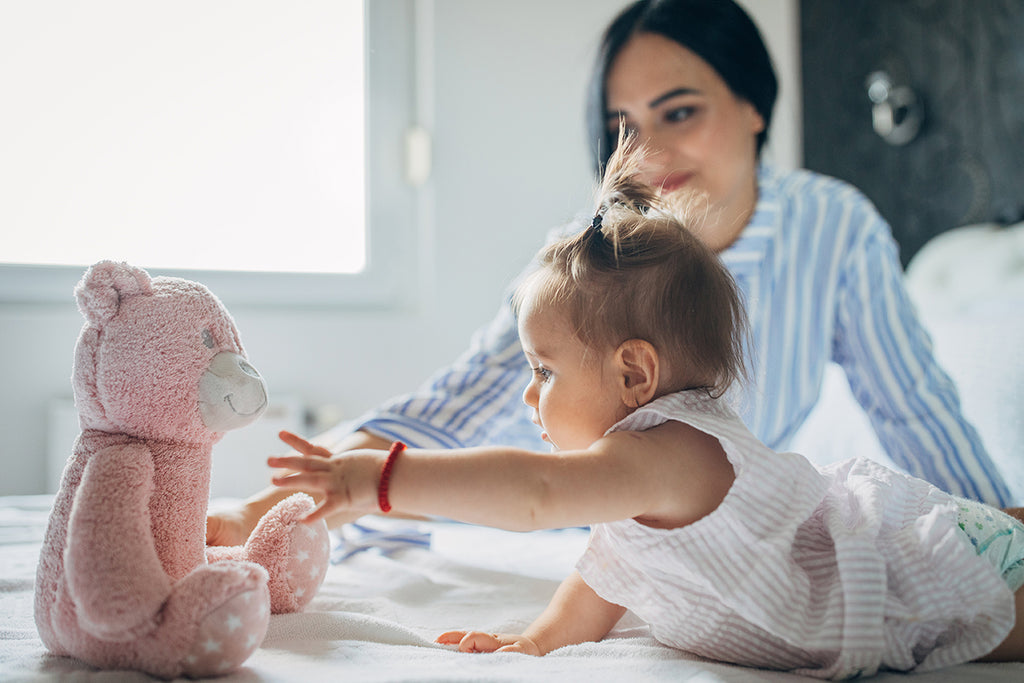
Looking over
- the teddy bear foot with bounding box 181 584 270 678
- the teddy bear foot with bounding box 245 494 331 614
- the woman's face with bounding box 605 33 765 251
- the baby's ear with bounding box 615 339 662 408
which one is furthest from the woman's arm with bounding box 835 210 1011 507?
the teddy bear foot with bounding box 181 584 270 678

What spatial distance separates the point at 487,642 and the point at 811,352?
951mm

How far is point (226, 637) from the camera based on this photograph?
60 centimetres

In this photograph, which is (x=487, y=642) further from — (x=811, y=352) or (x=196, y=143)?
(x=196, y=143)

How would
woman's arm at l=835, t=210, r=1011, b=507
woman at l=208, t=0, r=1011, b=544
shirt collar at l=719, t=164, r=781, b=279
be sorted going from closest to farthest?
woman's arm at l=835, t=210, r=1011, b=507 < woman at l=208, t=0, r=1011, b=544 < shirt collar at l=719, t=164, r=781, b=279

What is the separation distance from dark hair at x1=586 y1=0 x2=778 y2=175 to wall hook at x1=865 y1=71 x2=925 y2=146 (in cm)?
74

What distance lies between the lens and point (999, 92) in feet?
6.05

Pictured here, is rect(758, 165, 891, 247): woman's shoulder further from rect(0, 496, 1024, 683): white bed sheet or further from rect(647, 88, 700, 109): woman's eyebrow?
rect(0, 496, 1024, 683): white bed sheet

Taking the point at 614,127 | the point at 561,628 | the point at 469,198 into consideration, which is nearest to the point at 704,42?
the point at 614,127

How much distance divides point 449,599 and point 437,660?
0.28m

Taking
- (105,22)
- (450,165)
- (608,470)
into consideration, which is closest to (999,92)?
(450,165)

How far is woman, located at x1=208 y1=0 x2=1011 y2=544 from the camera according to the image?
1373 mm

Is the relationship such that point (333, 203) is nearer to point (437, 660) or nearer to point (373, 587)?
point (373, 587)

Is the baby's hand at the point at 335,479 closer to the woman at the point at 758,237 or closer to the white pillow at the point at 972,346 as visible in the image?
the woman at the point at 758,237

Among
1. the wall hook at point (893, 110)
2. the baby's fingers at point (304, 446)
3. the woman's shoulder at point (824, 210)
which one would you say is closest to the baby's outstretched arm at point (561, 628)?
the baby's fingers at point (304, 446)
